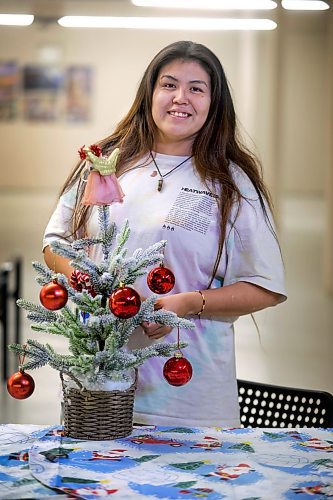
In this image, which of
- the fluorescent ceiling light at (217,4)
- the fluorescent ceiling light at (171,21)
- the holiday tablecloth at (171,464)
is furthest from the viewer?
the fluorescent ceiling light at (171,21)

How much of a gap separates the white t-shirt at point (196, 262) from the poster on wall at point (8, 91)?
2090cm

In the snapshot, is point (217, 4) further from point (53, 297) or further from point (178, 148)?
point (53, 297)

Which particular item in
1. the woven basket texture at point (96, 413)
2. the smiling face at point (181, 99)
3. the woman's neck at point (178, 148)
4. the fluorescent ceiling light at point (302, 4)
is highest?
the fluorescent ceiling light at point (302, 4)

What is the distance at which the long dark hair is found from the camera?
2660 millimetres

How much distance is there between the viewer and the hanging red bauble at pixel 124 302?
211 centimetres

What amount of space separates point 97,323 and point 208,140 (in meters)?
0.73

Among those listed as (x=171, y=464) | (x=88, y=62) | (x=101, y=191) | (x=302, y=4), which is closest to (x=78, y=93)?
(x=88, y=62)

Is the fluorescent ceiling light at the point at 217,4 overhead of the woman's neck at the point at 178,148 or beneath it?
overhead

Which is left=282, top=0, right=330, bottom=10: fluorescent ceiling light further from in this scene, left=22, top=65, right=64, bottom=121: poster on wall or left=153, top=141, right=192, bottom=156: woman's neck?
left=22, top=65, right=64, bottom=121: poster on wall

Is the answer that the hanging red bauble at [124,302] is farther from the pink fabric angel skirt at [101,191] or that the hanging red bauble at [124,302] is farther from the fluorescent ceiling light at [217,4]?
the fluorescent ceiling light at [217,4]

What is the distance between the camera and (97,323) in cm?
218

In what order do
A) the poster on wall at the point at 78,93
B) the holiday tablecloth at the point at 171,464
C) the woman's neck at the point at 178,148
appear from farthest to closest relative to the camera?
the poster on wall at the point at 78,93 < the woman's neck at the point at 178,148 < the holiday tablecloth at the point at 171,464

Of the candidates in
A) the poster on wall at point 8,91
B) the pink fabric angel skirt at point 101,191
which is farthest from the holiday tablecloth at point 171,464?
the poster on wall at point 8,91

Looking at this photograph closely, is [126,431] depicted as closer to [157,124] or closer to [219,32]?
[157,124]
